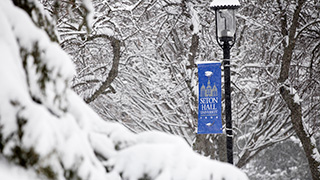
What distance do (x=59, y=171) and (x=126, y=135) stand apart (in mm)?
854

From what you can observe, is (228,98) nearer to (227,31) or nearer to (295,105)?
(227,31)

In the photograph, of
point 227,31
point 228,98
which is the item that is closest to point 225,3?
point 227,31

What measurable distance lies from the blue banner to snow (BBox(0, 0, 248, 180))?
21.0 ft

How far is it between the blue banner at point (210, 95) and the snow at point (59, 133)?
639 centimetres

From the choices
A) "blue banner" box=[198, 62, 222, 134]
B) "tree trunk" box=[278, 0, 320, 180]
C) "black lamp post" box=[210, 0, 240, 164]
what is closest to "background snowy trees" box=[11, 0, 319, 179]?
"tree trunk" box=[278, 0, 320, 180]

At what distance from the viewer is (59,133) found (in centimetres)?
325

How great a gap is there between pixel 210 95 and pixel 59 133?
7287mm

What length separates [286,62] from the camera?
38.6ft

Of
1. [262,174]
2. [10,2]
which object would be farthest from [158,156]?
[262,174]

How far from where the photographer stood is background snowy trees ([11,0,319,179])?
12.5 m

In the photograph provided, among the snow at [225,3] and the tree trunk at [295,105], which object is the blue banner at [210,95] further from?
→ the tree trunk at [295,105]

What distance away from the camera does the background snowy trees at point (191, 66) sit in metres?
12.5

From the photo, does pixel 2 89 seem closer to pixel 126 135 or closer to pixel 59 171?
pixel 59 171

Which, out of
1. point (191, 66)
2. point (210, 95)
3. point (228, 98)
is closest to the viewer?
point (228, 98)
